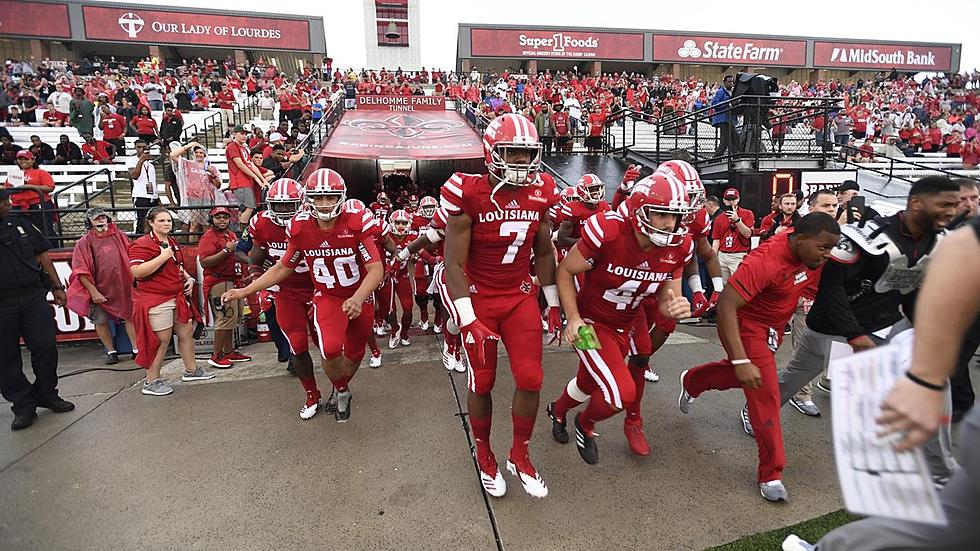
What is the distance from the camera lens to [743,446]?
380 centimetres

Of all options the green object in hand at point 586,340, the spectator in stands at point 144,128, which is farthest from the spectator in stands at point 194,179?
the green object in hand at point 586,340

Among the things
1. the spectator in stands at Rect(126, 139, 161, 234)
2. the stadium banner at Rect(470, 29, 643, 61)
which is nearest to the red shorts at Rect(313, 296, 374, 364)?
the spectator in stands at Rect(126, 139, 161, 234)

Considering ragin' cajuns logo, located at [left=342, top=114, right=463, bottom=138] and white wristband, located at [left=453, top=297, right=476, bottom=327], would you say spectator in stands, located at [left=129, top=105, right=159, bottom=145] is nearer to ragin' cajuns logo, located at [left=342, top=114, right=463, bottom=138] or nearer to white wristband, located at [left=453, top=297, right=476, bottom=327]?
ragin' cajuns logo, located at [left=342, top=114, right=463, bottom=138]

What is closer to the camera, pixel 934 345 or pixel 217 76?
pixel 934 345

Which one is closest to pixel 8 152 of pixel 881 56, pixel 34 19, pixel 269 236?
pixel 269 236

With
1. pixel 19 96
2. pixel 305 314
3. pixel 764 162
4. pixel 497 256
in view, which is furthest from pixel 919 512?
pixel 19 96

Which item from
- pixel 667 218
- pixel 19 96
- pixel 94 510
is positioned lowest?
pixel 94 510

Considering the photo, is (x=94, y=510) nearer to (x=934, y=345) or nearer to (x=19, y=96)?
(x=934, y=345)

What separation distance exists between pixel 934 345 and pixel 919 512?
1.41 ft

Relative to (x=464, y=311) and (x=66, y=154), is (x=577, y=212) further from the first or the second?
(x=66, y=154)

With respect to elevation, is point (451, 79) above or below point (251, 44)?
below

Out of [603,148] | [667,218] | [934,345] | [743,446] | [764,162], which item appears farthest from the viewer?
[603,148]

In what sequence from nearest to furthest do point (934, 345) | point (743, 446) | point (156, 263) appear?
point (934, 345)
point (743, 446)
point (156, 263)

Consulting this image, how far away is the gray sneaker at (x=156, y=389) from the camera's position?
512 centimetres
